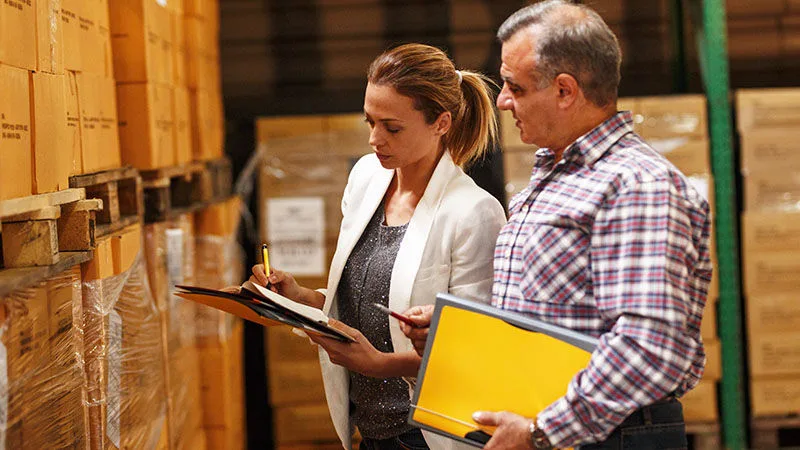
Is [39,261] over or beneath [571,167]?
beneath

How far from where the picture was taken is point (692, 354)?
7.09ft

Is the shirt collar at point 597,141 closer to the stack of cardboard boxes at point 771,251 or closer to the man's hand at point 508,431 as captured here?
the man's hand at point 508,431

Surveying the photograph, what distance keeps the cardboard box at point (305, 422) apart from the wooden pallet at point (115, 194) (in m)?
2.59

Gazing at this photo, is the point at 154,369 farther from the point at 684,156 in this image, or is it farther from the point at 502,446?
the point at 684,156

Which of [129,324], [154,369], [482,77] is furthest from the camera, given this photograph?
[154,369]

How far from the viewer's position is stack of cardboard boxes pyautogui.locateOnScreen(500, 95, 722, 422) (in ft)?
19.1

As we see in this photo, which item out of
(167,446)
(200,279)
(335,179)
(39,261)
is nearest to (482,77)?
(39,261)

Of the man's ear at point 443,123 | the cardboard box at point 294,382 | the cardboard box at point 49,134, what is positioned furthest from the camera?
the cardboard box at point 294,382

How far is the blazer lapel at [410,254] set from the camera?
8.86ft

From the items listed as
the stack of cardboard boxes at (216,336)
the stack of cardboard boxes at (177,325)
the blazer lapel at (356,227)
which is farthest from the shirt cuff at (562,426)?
the stack of cardboard boxes at (216,336)

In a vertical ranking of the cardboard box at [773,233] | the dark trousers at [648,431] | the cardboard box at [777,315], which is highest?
the cardboard box at [773,233]

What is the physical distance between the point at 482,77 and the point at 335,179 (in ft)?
10.3

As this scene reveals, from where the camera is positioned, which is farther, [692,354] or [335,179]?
[335,179]

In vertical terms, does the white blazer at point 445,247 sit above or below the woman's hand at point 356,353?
above
